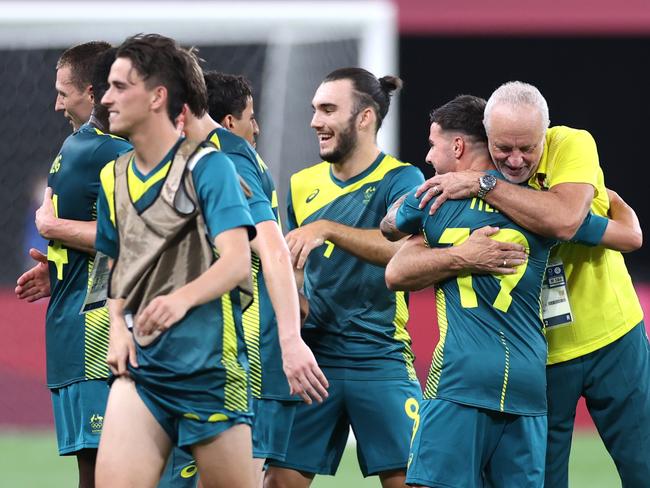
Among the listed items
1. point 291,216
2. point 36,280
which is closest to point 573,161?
point 291,216

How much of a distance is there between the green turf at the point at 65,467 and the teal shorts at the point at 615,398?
11.0ft

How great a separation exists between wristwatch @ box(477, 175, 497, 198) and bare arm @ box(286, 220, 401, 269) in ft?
3.41

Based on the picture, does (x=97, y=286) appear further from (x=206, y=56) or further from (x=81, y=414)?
(x=206, y=56)

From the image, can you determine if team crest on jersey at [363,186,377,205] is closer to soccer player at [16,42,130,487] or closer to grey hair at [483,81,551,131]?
soccer player at [16,42,130,487]

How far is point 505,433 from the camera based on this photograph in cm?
464

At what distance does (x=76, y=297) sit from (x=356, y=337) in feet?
4.20

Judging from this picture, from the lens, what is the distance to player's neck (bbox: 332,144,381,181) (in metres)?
6.03

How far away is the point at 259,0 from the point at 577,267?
753 cm

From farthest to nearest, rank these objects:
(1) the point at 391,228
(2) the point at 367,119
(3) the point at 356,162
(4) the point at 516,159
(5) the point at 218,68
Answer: (5) the point at 218,68 → (2) the point at 367,119 → (3) the point at 356,162 → (1) the point at 391,228 → (4) the point at 516,159

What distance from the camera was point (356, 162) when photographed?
6039mm

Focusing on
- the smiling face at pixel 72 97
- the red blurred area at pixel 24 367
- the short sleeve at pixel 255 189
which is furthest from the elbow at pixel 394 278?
the red blurred area at pixel 24 367

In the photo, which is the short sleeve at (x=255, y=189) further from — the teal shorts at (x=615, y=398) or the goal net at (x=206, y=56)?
the goal net at (x=206, y=56)

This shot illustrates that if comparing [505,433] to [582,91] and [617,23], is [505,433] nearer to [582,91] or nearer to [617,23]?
[617,23]

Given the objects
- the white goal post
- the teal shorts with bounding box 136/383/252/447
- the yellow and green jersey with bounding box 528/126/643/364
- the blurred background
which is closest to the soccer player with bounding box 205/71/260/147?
the yellow and green jersey with bounding box 528/126/643/364
